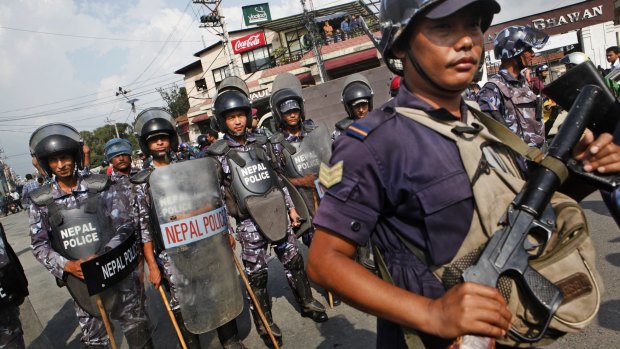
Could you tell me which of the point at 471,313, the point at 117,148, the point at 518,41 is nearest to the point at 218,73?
the point at 117,148

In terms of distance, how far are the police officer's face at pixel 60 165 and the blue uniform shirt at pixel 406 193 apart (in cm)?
281

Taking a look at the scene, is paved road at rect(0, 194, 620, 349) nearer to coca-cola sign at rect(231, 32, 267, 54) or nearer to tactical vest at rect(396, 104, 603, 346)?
tactical vest at rect(396, 104, 603, 346)

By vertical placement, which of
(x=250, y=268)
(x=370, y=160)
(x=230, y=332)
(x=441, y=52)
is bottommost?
(x=230, y=332)

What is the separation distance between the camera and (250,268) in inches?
143

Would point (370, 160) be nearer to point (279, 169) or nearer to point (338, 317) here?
point (338, 317)

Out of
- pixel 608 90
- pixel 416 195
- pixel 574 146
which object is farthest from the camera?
pixel 608 90

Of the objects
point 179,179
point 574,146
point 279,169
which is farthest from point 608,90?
point 279,169

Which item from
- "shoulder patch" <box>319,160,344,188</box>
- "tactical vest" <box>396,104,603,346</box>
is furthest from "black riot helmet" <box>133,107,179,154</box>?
"tactical vest" <box>396,104,603,346</box>

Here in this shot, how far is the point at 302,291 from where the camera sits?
3.82 m

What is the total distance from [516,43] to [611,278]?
222 cm

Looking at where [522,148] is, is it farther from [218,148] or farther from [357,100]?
[357,100]

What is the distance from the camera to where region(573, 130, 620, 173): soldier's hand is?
1.08 m

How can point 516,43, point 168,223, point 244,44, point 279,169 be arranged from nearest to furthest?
point 168,223 < point 516,43 < point 279,169 < point 244,44

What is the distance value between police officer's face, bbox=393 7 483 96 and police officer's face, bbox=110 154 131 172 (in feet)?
17.6
